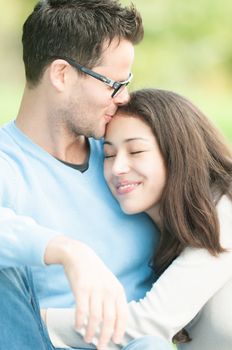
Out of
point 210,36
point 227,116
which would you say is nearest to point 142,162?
point 227,116

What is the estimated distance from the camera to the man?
7.70 ft

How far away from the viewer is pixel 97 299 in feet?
5.54

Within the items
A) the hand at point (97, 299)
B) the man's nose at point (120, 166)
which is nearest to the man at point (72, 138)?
the man's nose at point (120, 166)

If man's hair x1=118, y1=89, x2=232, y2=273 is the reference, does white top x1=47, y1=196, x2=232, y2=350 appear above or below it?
below

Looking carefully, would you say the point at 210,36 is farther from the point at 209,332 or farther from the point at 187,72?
the point at 209,332

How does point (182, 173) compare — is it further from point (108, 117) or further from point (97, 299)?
point (97, 299)

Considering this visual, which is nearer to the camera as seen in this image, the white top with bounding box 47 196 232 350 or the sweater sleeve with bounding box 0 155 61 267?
the sweater sleeve with bounding box 0 155 61 267

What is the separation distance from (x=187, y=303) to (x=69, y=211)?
410 mm

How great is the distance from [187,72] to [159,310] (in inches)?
484

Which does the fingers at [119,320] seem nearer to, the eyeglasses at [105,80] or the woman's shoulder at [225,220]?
the woman's shoulder at [225,220]

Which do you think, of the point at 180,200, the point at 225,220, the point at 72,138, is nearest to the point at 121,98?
the point at 72,138

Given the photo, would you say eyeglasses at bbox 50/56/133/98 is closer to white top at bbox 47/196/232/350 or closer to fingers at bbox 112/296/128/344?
white top at bbox 47/196/232/350

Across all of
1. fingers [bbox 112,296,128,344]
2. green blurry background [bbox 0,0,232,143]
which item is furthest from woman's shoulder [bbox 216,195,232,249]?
green blurry background [bbox 0,0,232,143]

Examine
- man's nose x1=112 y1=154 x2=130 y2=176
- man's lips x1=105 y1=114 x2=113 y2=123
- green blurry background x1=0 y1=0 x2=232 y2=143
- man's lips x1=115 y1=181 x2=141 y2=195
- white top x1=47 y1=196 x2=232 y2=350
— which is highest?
man's lips x1=105 y1=114 x2=113 y2=123
